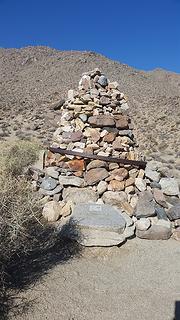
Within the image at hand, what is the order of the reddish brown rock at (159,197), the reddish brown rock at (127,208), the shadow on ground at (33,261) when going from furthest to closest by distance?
the reddish brown rock at (159,197) → the reddish brown rock at (127,208) → the shadow on ground at (33,261)

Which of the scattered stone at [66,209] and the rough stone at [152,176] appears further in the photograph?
the rough stone at [152,176]

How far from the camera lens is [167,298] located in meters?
5.07

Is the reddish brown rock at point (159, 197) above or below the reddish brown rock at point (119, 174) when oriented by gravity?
below

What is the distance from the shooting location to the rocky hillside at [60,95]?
2347cm

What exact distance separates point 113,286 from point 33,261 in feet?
4.13

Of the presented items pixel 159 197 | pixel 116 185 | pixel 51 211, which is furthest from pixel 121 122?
pixel 51 211

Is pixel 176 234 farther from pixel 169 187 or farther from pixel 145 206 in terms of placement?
pixel 169 187

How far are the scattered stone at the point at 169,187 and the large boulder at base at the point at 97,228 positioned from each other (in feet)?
5.89

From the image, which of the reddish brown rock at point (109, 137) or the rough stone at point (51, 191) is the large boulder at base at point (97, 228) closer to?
the rough stone at point (51, 191)

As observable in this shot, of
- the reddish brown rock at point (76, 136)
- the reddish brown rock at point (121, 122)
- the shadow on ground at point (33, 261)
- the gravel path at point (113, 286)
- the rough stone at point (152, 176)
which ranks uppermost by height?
the reddish brown rock at point (121, 122)

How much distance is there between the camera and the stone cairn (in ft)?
22.4

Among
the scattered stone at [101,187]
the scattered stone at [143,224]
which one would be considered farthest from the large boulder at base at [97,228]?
the scattered stone at [101,187]

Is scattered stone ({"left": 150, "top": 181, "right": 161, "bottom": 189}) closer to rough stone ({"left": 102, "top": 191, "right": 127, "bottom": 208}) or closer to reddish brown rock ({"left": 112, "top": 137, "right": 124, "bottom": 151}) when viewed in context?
rough stone ({"left": 102, "top": 191, "right": 127, "bottom": 208})

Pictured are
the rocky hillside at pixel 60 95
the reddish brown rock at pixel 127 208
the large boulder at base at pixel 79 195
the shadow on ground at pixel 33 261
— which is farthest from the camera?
the rocky hillside at pixel 60 95
